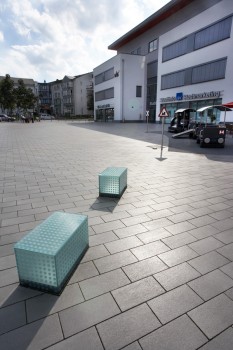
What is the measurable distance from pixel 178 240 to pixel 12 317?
2.50 metres

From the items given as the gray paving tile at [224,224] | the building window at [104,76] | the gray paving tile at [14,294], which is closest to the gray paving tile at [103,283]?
the gray paving tile at [14,294]

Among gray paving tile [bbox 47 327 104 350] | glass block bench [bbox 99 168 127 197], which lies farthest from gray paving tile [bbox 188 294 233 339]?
glass block bench [bbox 99 168 127 197]

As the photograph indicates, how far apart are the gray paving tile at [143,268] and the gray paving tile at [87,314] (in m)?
0.46

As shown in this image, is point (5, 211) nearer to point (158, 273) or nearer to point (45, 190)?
point (45, 190)

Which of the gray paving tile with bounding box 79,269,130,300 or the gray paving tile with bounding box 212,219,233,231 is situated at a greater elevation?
the gray paving tile with bounding box 212,219,233,231

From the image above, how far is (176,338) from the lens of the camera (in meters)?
2.06

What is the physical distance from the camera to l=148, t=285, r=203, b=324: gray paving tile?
2299mm

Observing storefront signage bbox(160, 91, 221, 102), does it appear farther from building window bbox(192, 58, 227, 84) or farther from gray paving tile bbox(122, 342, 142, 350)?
gray paving tile bbox(122, 342, 142, 350)

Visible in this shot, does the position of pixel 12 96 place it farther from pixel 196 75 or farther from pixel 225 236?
pixel 225 236

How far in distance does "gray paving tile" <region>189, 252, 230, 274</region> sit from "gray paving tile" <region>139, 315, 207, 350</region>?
906 millimetres

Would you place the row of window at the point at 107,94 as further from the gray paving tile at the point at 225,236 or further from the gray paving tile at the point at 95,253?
the gray paving tile at the point at 95,253

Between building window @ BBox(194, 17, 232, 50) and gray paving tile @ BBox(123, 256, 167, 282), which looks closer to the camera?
gray paving tile @ BBox(123, 256, 167, 282)

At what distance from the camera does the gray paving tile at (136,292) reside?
8.03ft

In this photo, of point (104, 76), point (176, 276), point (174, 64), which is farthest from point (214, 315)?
point (104, 76)
